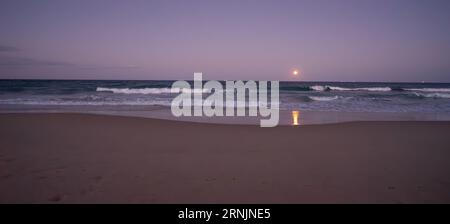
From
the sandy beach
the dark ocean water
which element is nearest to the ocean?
the dark ocean water

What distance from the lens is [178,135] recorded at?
7086 millimetres

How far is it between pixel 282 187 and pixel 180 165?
175 cm

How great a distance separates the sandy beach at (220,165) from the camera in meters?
3.61

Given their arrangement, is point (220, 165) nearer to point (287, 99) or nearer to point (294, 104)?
point (294, 104)

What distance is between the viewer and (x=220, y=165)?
473 cm

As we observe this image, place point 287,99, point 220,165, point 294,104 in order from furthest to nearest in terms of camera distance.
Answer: point 287,99 < point 294,104 < point 220,165

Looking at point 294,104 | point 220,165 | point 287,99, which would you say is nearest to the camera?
point 220,165

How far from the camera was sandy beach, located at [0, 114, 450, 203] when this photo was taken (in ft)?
11.8

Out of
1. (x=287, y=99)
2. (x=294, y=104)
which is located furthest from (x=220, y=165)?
(x=287, y=99)

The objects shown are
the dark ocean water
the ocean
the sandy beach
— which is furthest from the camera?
the dark ocean water

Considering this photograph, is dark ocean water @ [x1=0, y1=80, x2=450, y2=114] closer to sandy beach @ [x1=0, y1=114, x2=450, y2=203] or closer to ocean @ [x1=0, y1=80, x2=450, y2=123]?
ocean @ [x1=0, y1=80, x2=450, y2=123]
